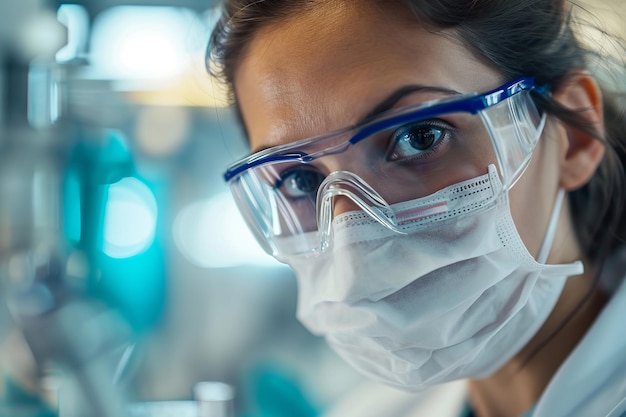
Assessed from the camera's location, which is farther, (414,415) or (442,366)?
(414,415)

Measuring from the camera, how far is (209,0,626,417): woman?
1023 mm

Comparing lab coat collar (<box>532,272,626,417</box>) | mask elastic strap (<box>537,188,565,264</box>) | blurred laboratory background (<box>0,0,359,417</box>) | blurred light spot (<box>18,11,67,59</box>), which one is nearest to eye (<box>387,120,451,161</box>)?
mask elastic strap (<box>537,188,565,264</box>)

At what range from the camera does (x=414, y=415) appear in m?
1.58

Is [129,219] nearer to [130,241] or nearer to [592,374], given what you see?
[130,241]

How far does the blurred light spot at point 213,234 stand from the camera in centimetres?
206

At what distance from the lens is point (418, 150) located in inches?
41.7

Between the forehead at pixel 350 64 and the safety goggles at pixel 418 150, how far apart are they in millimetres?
38

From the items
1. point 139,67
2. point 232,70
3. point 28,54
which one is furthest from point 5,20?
point 232,70

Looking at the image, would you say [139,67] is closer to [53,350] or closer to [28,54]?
Result: [28,54]

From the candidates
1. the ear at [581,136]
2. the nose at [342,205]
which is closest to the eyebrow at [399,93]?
the nose at [342,205]

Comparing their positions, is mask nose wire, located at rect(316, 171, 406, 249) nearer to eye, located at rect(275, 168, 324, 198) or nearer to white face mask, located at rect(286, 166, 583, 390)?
white face mask, located at rect(286, 166, 583, 390)

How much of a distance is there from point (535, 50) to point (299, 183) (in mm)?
460

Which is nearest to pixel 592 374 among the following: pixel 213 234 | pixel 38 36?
pixel 213 234

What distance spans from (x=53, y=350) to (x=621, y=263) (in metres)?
1.25
